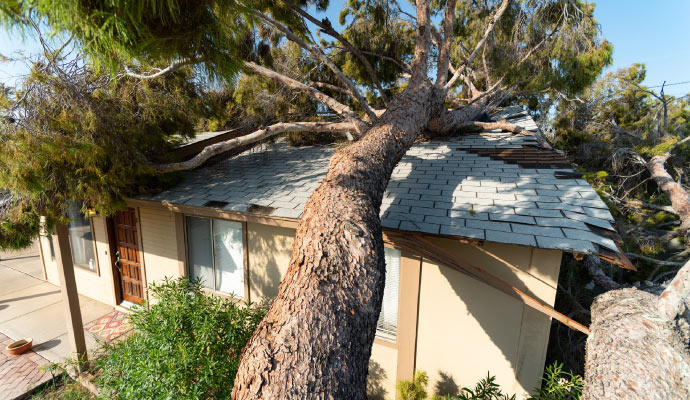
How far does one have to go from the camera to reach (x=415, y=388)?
13.6 feet

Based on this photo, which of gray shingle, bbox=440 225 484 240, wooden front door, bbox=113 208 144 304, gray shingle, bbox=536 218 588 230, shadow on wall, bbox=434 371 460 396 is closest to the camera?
gray shingle, bbox=536 218 588 230

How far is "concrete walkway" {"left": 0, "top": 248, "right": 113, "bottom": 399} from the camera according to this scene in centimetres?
569

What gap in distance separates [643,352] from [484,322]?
1.97 meters

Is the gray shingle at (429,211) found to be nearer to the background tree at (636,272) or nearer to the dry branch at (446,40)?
the background tree at (636,272)

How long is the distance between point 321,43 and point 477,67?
671 cm

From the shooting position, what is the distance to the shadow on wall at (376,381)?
4551 mm

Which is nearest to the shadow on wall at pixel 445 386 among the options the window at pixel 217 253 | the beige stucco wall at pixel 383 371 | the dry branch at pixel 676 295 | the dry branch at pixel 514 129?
the beige stucco wall at pixel 383 371

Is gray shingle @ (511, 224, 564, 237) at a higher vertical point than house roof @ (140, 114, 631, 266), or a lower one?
lower

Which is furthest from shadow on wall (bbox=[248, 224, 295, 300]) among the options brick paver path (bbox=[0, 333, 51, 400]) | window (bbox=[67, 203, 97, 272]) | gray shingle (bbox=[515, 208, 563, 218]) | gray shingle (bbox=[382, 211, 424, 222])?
window (bbox=[67, 203, 97, 272])

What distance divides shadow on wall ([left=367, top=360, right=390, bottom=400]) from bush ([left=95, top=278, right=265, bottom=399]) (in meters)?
2.14

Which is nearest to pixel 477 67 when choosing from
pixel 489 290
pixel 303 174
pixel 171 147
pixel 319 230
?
pixel 303 174

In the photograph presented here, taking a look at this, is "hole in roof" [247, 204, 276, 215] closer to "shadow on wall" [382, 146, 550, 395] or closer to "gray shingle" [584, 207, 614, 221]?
"shadow on wall" [382, 146, 550, 395]

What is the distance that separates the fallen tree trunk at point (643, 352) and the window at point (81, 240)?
9.98 m

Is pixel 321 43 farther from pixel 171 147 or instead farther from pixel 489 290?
pixel 489 290
